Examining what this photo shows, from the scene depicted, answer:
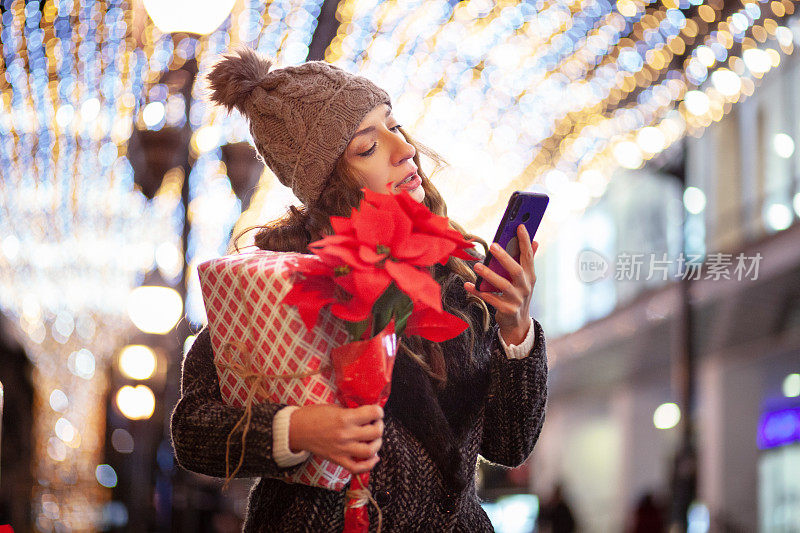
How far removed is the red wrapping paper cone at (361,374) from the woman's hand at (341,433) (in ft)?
Result: 0.11

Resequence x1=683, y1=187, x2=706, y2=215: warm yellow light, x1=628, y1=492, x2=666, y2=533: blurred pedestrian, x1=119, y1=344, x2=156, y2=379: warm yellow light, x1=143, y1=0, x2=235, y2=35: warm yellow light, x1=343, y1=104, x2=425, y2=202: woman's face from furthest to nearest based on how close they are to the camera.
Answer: x1=683, y1=187, x2=706, y2=215: warm yellow light, x1=119, y1=344, x2=156, y2=379: warm yellow light, x1=628, y1=492, x2=666, y2=533: blurred pedestrian, x1=143, y1=0, x2=235, y2=35: warm yellow light, x1=343, y1=104, x2=425, y2=202: woman's face

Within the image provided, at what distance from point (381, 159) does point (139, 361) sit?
1297 cm

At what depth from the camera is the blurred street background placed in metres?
7.05

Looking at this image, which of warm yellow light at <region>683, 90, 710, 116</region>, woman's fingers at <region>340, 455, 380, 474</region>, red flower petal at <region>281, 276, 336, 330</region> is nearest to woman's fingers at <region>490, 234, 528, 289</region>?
red flower petal at <region>281, 276, 336, 330</region>

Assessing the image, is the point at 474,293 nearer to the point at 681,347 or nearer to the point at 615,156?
the point at 681,347

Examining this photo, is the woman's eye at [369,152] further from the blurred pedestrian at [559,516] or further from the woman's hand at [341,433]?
the blurred pedestrian at [559,516]

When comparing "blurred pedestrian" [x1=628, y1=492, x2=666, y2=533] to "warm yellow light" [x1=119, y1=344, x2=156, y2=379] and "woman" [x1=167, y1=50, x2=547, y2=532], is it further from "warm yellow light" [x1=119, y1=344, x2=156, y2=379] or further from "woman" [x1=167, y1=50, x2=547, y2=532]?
"woman" [x1=167, y1=50, x2=547, y2=532]

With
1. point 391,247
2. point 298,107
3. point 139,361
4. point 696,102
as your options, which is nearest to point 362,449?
point 391,247

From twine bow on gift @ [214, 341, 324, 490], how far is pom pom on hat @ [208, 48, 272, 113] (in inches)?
27.8

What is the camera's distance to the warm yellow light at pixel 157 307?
1092 cm

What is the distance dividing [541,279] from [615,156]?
17.5 m

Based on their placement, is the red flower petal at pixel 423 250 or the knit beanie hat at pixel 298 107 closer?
the red flower petal at pixel 423 250

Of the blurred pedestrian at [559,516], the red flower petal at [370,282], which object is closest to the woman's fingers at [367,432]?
the red flower petal at [370,282]


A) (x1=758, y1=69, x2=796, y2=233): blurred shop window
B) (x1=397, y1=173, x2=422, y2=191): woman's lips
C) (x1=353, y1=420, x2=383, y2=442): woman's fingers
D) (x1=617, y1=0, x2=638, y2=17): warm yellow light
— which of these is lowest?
(x1=758, y1=69, x2=796, y2=233): blurred shop window
